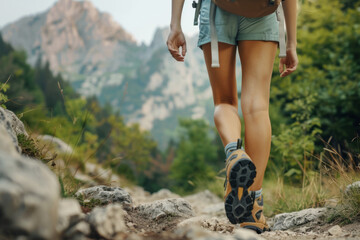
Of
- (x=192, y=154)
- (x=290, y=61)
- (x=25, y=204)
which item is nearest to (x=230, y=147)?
(x=290, y=61)

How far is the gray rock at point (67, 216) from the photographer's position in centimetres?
100

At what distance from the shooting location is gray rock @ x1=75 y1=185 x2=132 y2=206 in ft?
7.26

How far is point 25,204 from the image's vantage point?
2.75 ft

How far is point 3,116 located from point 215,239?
110 cm

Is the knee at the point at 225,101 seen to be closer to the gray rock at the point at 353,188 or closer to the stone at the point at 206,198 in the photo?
the gray rock at the point at 353,188

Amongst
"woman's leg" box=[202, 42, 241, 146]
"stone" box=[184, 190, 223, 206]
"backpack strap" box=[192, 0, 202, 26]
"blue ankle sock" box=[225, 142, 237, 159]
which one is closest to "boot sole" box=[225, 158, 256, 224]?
"blue ankle sock" box=[225, 142, 237, 159]

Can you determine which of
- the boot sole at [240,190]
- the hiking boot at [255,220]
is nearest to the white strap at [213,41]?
the boot sole at [240,190]

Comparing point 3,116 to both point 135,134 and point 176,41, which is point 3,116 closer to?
point 176,41

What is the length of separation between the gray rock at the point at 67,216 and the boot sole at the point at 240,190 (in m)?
0.92

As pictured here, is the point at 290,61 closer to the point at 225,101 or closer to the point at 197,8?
the point at 225,101

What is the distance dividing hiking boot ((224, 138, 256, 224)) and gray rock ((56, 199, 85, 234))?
0.92 m

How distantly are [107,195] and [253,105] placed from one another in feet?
3.62

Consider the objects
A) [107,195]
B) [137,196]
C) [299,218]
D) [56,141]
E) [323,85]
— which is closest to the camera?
[107,195]

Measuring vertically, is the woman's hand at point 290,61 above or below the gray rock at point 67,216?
above
